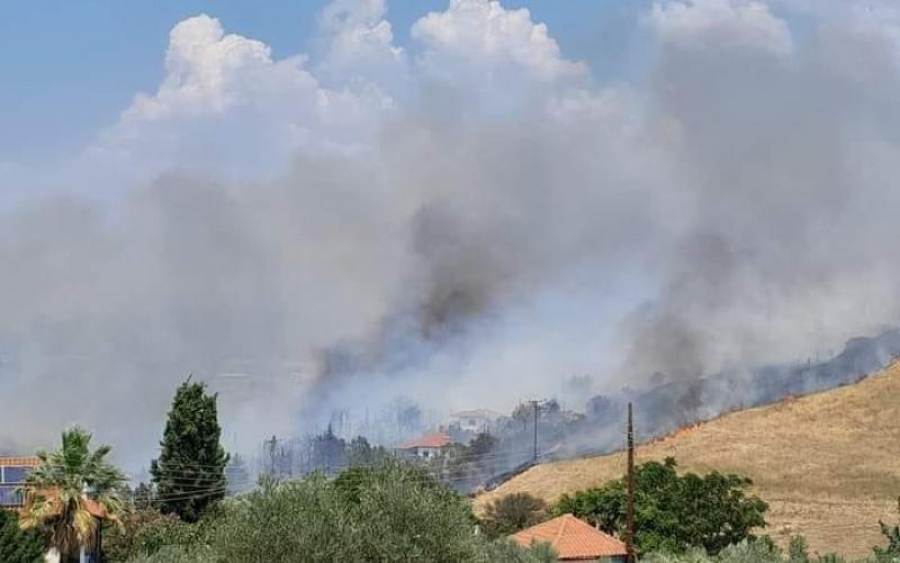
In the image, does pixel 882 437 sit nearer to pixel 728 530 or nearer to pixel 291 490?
pixel 728 530

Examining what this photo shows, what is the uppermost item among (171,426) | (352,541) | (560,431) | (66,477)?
(560,431)

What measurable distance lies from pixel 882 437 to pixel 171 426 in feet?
205

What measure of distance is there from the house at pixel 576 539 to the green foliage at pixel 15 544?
21.2 metres

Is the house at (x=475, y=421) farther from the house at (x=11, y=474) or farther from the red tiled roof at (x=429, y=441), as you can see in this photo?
the house at (x=11, y=474)

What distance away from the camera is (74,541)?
123ft

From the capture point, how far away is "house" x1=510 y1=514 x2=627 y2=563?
5388 cm

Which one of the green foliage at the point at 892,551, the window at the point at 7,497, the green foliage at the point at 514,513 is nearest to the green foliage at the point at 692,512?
the green foliage at the point at 514,513

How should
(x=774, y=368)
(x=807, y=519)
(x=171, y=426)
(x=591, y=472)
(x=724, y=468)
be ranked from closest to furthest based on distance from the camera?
(x=171, y=426), (x=807, y=519), (x=724, y=468), (x=591, y=472), (x=774, y=368)

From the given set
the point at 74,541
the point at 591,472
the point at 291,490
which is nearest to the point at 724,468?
the point at 591,472

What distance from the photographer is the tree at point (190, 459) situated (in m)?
59.4

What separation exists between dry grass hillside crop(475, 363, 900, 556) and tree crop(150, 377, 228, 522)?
2849 cm

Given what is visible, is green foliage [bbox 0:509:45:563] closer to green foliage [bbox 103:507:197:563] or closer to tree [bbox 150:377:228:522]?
green foliage [bbox 103:507:197:563]

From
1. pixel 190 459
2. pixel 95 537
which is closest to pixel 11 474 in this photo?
pixel 190 459

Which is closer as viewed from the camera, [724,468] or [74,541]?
[74,541]
